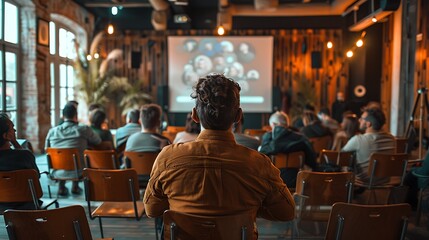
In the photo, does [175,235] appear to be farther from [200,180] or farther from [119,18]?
[119,18]

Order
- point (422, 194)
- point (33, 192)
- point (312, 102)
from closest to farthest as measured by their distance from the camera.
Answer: point (33, 192) < point (422, 194) < point (312, 102)

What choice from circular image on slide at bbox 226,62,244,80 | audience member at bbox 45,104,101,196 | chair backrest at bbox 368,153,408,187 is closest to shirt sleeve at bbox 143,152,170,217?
chair backrest at bbox 368,153,408,187

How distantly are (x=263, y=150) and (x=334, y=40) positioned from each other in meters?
9.88

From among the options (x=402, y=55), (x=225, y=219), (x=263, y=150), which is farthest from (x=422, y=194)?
(x=402, y=55)

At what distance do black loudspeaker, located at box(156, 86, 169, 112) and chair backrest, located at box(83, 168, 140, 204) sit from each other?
10.1 metres

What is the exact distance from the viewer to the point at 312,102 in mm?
13516

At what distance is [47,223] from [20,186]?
4.52ft

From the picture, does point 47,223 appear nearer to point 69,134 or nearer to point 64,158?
point 64,158

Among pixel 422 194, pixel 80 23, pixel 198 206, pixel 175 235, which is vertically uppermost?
pixel 80 23

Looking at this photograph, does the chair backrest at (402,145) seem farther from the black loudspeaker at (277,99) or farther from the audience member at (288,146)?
the black loudspeaker at (277,99)

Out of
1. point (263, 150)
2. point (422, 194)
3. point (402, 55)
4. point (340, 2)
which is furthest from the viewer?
Answer: point (340, 2)

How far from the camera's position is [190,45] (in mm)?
14031

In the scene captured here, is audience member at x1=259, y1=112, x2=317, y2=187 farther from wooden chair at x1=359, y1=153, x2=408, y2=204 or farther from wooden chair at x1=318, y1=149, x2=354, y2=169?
wooden chair at x1=359, y1=153, x2=408, y2=204

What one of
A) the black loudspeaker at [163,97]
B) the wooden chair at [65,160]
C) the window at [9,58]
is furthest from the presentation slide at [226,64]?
the wooden chair at [65,160]
